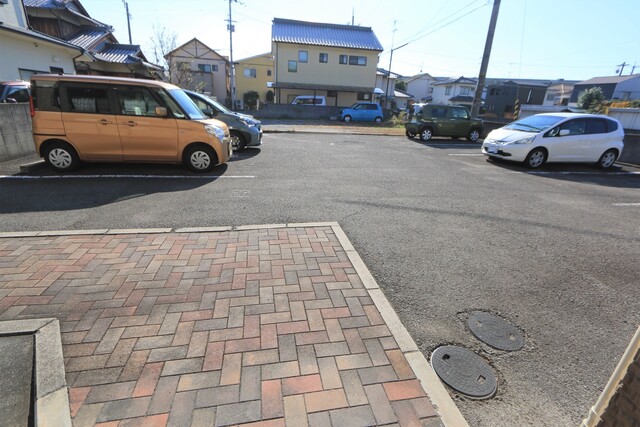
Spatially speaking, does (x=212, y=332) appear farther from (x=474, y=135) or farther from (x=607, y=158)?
(x=474, y=135)

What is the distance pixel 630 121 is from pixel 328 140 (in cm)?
1507

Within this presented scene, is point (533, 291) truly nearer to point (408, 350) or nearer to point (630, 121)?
point (408, 350)

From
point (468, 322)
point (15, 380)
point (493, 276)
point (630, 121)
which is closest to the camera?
point (15, 380)

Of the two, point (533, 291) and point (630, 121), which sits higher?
point (630, 121)

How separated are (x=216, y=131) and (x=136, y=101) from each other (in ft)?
5.34

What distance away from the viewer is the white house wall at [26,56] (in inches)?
430

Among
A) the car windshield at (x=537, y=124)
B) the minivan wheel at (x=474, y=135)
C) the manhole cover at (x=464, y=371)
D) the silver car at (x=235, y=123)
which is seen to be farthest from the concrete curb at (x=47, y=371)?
the minivan wheel at (x=474, y=135)

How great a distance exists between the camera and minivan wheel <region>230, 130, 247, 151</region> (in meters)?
10.1

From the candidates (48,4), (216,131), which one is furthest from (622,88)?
(48,4)

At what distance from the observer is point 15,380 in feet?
6.91

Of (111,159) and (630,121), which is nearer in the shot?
→ (111,159)

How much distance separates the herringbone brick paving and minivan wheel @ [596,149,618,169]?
35.4ft

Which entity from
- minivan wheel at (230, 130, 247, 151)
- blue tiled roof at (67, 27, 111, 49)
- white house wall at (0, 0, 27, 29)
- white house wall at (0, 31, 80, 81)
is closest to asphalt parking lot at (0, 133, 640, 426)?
minivan wheel at (230, 130, 247, 151)

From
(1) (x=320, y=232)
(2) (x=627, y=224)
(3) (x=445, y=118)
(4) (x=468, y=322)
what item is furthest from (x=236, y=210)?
(3) (x=445, y=118)
